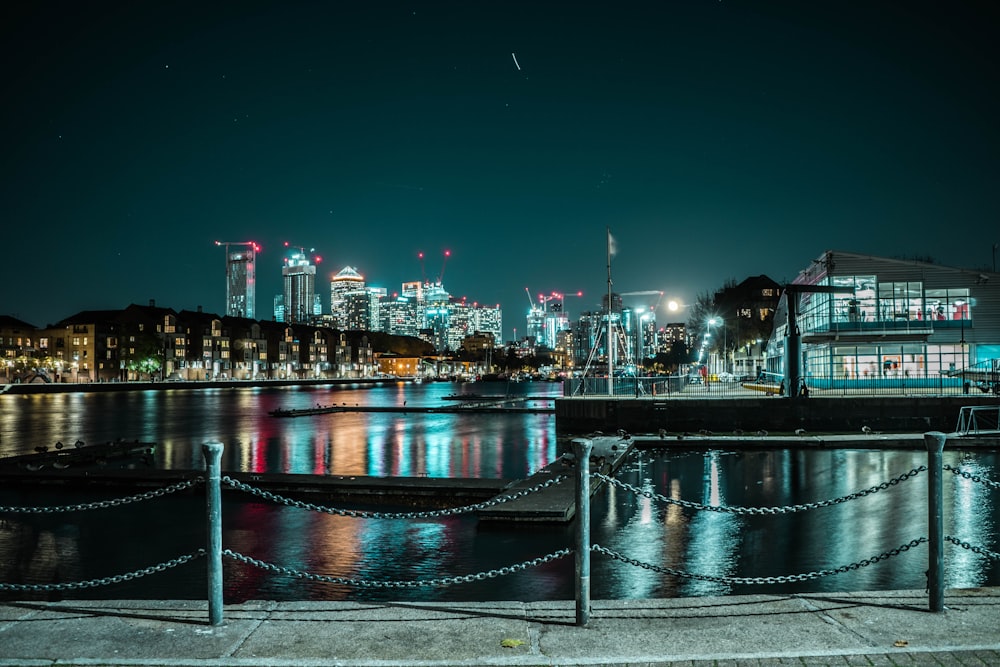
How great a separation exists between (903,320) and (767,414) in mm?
17200

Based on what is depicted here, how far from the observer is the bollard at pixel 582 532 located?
6.20m

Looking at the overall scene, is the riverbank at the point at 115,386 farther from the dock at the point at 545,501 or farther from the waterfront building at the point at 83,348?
the dock at the point at 545,501

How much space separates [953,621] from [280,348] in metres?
202

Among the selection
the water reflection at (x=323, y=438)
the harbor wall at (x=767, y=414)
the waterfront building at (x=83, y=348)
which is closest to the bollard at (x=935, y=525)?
the water reflection at (x=323, y=438)

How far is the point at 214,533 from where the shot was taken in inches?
257

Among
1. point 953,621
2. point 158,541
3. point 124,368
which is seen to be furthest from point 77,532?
point 124,368

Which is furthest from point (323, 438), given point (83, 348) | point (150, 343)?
point (83, 348)

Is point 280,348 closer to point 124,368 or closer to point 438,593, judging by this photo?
point 124,368

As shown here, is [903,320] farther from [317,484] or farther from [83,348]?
[83,348]

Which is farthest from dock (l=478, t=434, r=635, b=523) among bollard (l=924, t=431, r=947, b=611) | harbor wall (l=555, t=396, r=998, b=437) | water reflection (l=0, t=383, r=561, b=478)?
harbor wall (l=555, t=396, r=998, b=437)

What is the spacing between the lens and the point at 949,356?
49.2m

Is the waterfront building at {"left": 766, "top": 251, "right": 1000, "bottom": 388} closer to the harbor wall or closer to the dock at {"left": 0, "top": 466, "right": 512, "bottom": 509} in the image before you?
the harbor wall

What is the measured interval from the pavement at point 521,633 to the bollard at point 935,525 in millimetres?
187

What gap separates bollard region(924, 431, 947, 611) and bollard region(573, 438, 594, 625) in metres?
2.85
